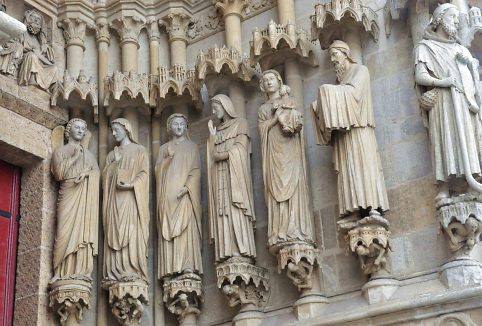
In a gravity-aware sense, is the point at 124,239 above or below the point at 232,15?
below

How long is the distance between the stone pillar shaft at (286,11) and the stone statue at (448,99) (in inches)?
58.8

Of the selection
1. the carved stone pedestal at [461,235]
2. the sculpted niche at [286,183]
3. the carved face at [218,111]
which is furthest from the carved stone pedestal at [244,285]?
the carved stone pedestal at [461,235]

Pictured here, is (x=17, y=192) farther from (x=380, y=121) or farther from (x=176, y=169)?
(x=380, y=121)

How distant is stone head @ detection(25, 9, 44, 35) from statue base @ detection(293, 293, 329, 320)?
364 cm

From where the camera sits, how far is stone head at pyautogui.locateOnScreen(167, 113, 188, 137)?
815 centimetres

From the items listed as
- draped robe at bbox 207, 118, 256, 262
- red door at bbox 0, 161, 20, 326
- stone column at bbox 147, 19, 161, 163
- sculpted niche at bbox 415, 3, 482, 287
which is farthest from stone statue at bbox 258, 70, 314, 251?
red door at bbox 0, 161, 20, 326

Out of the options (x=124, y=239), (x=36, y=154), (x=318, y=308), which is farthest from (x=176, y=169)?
(x=318, y=308)

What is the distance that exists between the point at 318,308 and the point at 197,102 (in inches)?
94.0

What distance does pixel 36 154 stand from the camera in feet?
26.6

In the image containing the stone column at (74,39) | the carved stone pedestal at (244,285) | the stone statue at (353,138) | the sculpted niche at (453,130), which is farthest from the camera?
the stone column at (74,39)

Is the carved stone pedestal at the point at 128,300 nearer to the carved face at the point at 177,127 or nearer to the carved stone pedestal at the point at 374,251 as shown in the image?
the carved face at the point at 177,127

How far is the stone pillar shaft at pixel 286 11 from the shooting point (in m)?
8.12

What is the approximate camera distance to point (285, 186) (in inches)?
285

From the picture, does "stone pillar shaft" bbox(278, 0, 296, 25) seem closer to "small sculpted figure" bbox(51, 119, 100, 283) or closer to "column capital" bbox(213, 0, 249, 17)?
"column capital" bbox(213, 0, 249, 17)
